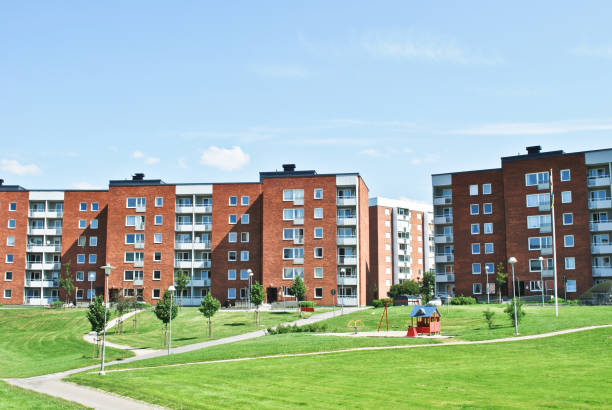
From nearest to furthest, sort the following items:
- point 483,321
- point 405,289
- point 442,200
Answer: point 483,321 → point 442,200 → point 405,289

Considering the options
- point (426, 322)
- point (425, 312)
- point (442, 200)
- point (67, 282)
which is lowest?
point (426, 322)

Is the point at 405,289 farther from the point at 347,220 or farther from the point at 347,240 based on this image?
the point at 347,220

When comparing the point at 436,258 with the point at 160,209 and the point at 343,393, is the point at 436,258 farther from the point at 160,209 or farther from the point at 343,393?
the point at 343,393

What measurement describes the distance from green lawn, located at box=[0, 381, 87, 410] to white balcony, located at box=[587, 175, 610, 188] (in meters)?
68.8

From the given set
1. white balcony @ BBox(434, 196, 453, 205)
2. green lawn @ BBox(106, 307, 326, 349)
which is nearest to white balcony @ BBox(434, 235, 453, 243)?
white balcony @ BBox(434, 196, 453, 205)

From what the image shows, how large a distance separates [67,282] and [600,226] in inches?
2784

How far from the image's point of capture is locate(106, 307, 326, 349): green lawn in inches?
1997

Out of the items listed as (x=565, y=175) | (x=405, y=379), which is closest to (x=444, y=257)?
(x=565, y=175)

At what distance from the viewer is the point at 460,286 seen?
82875 millimetres

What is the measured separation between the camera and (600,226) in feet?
241

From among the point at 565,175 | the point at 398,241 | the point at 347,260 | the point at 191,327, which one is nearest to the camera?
the point at 191,327

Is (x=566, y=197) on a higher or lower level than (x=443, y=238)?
higher

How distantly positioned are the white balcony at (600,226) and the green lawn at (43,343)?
5708cm

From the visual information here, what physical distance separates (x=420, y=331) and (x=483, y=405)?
24100mm
